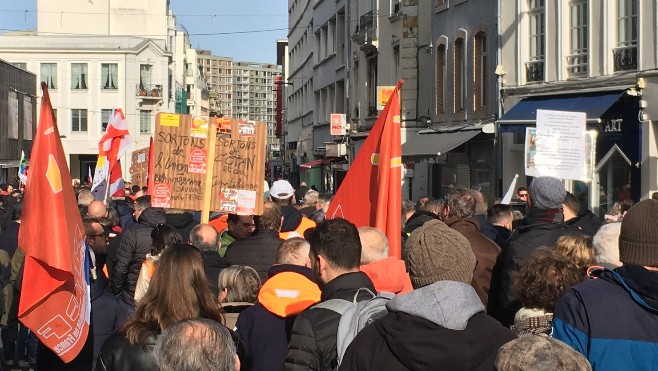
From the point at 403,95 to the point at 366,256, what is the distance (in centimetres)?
2607

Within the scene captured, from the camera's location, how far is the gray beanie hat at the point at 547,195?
6988 millimetres

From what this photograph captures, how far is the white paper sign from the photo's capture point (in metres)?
10.9

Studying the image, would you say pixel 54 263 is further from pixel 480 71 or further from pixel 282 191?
pixel 480 71

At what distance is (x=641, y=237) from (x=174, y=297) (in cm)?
220

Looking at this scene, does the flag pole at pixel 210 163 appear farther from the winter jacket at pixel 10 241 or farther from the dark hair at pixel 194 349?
the dark hair at pixel 194 349

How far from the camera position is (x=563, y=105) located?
19.8 meters

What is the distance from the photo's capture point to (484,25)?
2412cm

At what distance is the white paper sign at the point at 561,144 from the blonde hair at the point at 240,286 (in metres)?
5.40

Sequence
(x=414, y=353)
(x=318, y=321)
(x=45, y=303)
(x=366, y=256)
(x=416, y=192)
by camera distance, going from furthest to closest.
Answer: (x=416, y=192) → (x=45, y=303) → (x=366, y=256) → (x=318, y=321) → (x=414, y=353)

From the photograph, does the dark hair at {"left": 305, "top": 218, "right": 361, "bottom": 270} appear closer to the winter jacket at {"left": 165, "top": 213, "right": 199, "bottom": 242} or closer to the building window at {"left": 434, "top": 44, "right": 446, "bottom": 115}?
the winter jacket at {"left": 165, "top": 213, "right": 199, "bottom": 242}

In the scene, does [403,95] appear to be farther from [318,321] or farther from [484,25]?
[318,321]

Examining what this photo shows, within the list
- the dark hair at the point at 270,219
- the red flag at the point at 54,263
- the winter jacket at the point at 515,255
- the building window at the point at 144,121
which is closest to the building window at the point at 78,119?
the building window at the point at 144,121

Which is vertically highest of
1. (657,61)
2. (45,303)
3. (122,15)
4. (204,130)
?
(122,15)

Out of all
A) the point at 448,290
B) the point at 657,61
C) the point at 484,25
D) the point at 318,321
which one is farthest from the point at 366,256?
the point at 484,25
